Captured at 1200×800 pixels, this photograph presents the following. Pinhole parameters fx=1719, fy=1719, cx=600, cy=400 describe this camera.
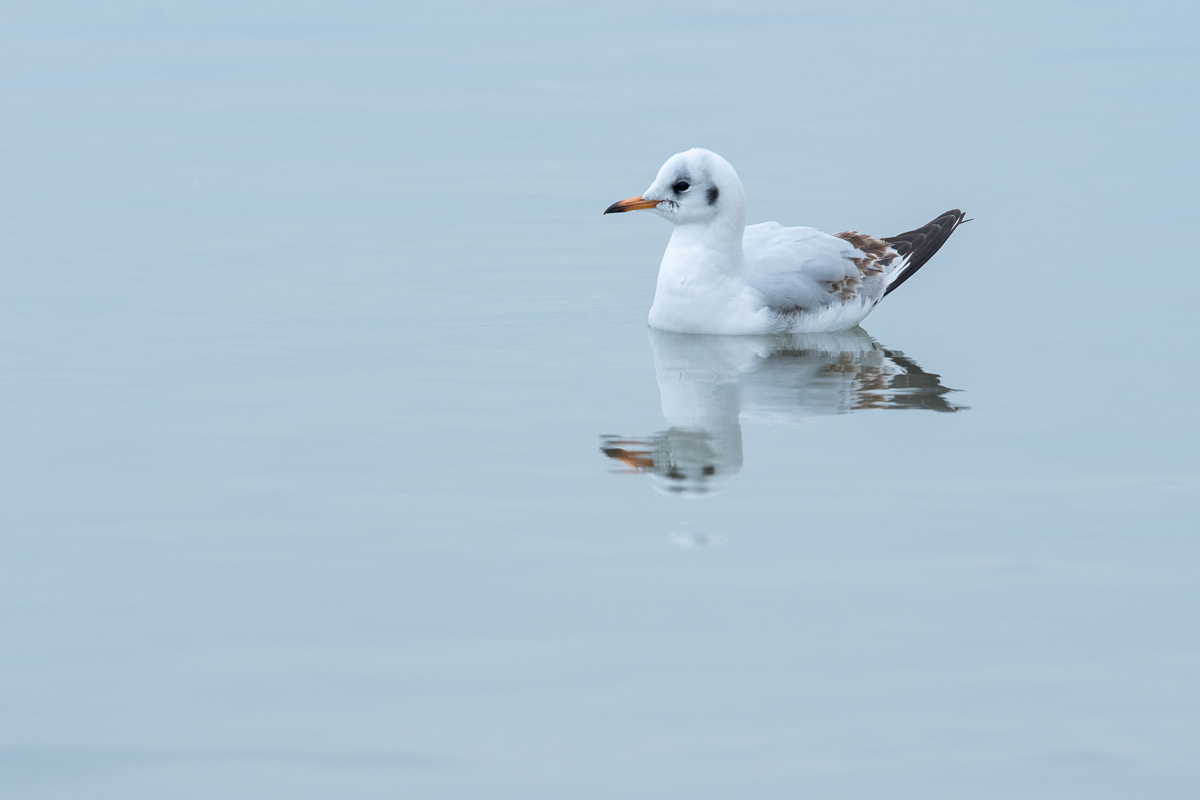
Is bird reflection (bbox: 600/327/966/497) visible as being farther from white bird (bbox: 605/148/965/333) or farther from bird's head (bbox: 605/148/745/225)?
bird's head (bbox: 605/148/745/225)

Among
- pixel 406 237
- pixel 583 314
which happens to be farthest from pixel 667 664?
pixel 406 237

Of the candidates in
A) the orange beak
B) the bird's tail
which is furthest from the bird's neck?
the bird's tail

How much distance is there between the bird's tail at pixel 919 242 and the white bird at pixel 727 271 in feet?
2.87

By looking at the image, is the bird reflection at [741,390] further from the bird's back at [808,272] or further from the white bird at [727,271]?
the bird's back at [808,272]

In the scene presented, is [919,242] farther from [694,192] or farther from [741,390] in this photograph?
[741,390]

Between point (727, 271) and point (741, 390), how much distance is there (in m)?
1.68

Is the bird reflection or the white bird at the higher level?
the white bird

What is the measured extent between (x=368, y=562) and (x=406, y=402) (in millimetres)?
2419

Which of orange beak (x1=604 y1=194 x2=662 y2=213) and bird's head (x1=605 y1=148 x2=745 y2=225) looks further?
bird's head (x1=605 y1=148 x2=745 y2=225)

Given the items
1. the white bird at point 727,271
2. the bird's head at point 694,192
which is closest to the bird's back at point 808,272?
the white bird at point 727,271

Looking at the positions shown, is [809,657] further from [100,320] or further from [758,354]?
[100,320]

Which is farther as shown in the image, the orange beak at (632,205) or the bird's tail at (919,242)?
the bird's tail at (919,242)

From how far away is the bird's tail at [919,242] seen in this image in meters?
11.6

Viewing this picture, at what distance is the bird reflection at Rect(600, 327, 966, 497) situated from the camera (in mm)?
7488
